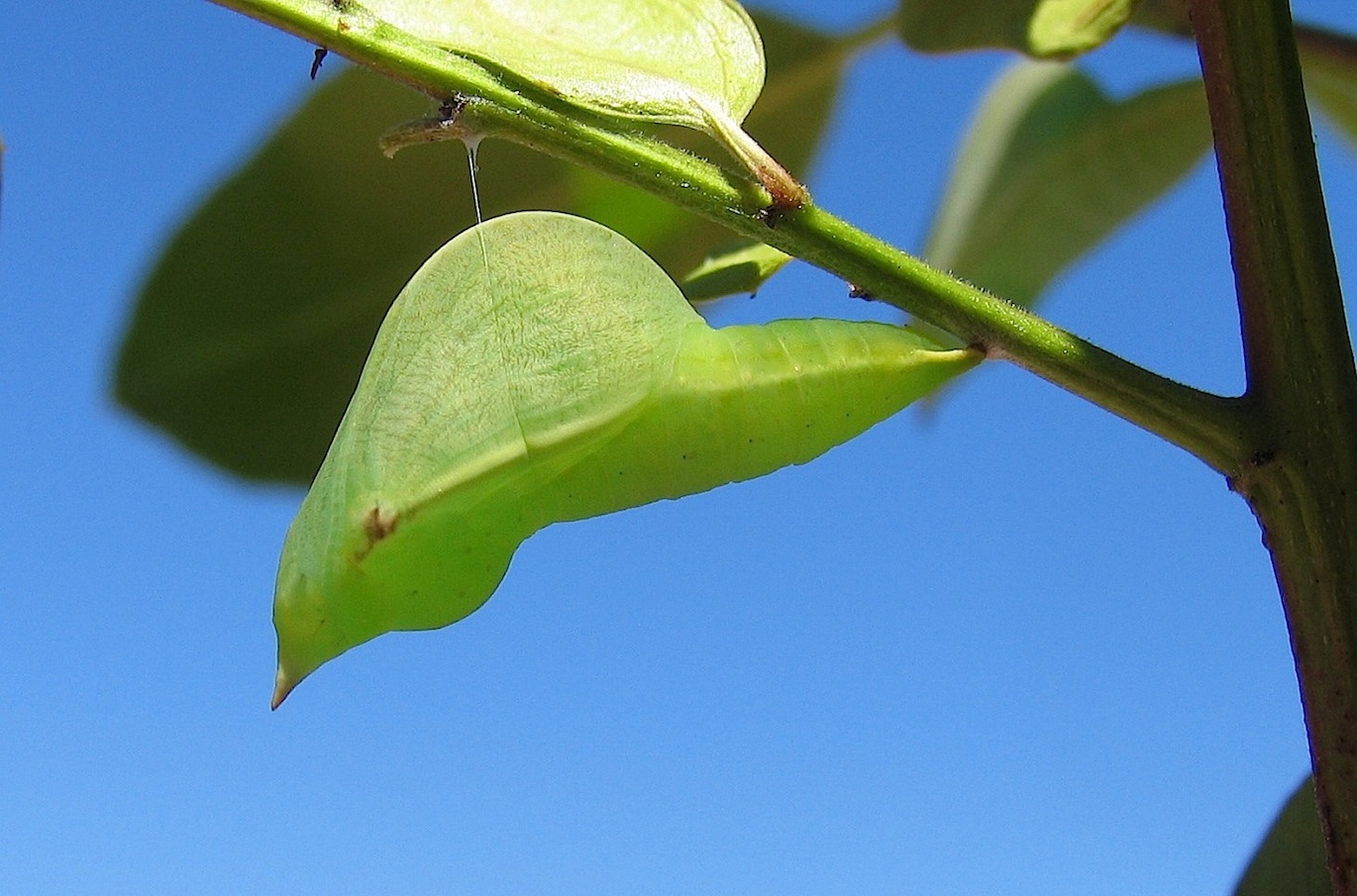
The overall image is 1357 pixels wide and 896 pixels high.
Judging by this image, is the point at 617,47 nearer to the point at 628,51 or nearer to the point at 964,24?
the point at 628,51

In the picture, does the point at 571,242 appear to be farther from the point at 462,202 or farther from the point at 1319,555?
the point at 462,202

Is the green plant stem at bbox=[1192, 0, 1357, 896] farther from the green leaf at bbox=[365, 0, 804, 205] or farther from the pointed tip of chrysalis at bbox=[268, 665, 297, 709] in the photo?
the pointed tip of chrysalis at bbox=[268, 665, 297, 709]

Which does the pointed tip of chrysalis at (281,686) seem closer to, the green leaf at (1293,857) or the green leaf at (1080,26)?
the green leaf at (1293,857)

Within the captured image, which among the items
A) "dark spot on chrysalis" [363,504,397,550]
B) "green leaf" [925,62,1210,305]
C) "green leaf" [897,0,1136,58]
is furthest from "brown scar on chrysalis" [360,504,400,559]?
"green leaf" [925,62,1210,305]

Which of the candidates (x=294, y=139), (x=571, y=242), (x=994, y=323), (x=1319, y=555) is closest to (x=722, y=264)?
(x=571, y=242)

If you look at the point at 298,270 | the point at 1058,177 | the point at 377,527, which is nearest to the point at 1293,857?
the point at 377,527

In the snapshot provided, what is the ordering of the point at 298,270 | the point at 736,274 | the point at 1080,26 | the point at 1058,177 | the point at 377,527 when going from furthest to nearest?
the point at 1058,177, the point at 298,270, the point at 1080,26, the point at 736,274, the point at 377,527

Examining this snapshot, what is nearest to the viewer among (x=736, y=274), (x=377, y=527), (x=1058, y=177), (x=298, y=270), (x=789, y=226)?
(x=789, y=226)
